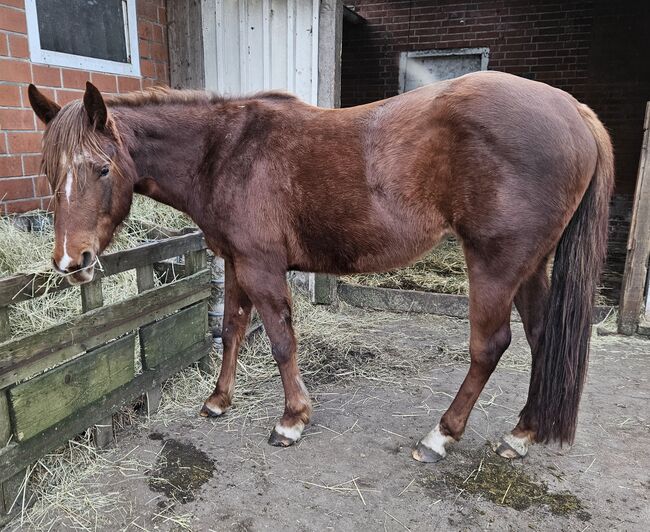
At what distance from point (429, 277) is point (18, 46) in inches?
158

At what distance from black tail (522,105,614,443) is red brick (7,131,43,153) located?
3005mm

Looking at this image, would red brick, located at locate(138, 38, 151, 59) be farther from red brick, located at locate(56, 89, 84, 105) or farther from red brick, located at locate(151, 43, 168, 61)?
red brick, located at locate(56, 89, 84, 105)

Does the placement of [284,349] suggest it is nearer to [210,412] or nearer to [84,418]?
[210,412]

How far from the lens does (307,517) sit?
1.94m

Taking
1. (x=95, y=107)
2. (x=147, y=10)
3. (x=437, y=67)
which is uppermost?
(x=437, y=67)

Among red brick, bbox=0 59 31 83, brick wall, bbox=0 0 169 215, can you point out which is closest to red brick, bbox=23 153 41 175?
brick wall, bbox=0 0 169 215

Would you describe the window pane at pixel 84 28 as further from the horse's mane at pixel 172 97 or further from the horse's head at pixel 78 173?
the horse's head at pixel 78 173

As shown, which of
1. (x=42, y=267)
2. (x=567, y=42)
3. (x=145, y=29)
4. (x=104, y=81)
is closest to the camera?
(x=42, y=267)

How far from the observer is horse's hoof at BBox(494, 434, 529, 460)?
90.4 inches

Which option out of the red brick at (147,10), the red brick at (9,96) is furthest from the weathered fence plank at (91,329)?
the red brick at (147,10)

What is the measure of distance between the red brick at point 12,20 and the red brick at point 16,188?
0.84 metres

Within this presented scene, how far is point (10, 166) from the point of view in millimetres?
2777

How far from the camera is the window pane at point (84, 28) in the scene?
2.88 m

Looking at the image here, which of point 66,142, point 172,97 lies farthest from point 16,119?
point 66,142
